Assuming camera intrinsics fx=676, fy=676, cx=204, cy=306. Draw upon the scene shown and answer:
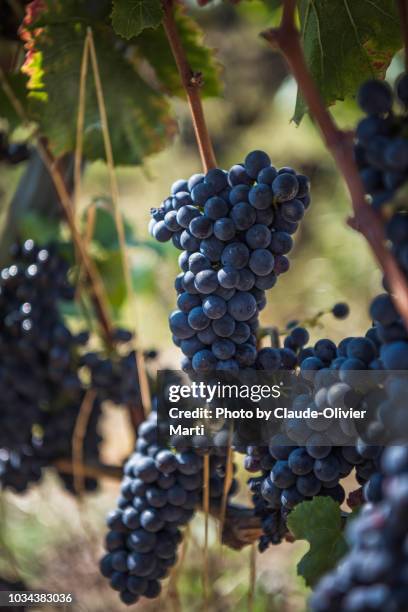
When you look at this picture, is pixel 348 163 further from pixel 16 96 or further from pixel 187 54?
pixel 16 96

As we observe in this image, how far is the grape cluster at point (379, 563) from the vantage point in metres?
0.32

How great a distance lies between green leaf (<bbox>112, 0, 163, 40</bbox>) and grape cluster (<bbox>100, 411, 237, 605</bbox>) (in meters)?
0.39

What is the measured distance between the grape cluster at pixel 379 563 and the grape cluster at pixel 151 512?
339 mm

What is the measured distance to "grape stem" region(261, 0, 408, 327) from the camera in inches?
14.4

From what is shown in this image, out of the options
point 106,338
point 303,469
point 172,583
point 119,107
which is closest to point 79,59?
point 119,107

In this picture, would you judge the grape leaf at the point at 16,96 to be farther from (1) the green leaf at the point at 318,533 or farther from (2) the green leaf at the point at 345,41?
(1) the green leaf at the point at 318,533

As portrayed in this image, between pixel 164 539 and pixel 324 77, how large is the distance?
0.49 metres

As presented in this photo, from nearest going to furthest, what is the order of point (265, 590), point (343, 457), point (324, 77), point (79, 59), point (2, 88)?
point (343, 457)
point (324, 77)
point (79, 59)
point (2, 88)
point (265, 590)

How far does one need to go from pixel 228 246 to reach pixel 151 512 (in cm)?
32

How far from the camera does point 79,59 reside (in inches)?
31.0

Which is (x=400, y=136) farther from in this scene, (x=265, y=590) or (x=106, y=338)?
(x=265, y=590)

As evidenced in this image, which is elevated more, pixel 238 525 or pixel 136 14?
pixel 136 14

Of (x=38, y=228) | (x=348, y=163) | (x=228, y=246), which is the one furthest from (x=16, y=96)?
(x=348, y=163)

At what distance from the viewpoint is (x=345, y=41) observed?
628 millimetres
